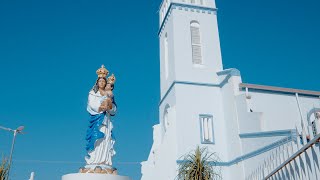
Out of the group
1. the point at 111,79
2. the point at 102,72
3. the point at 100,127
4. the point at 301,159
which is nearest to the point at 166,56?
the point at 102,72

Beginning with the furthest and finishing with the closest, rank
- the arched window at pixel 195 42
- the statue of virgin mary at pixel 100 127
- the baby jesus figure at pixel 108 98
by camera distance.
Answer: the arched window at pixel 195 42
the baby jesus figure at pixel 108 98
the statue of virgin mary at pixel 100 127

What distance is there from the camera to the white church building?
56.0ft

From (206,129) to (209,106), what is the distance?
1.33 meters

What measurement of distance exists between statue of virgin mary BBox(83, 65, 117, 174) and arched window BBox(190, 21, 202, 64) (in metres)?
11.3

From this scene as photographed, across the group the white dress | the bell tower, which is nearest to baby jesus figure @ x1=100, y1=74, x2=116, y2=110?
the white dress

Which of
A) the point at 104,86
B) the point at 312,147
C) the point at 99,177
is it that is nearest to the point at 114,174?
the point at 99,177

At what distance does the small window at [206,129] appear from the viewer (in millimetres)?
18508

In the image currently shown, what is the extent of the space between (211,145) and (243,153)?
207cm

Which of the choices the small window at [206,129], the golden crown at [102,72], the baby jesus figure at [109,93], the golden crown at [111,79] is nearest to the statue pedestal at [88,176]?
the baby jesus figure at [109,93]

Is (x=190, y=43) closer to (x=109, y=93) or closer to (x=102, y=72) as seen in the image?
(x=102, y=72)

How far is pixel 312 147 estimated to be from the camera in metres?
5.25

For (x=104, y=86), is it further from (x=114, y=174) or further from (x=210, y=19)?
(x=210, y=19)

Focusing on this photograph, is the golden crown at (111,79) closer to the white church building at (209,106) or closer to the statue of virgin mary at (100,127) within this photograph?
the statue of virgin mary at (100,127)

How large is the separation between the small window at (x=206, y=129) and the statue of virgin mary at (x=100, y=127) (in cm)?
943
